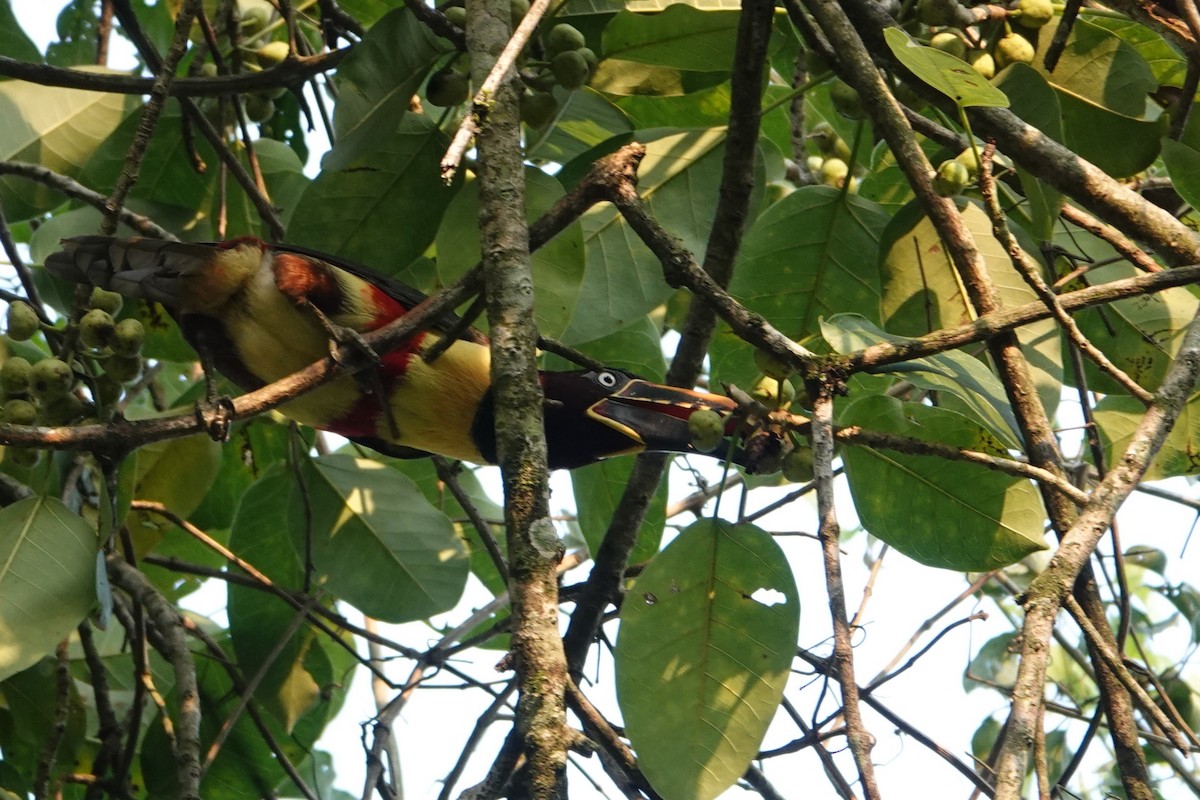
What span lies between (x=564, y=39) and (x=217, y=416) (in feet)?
2.95

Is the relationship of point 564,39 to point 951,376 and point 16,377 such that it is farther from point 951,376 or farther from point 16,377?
point 16,377

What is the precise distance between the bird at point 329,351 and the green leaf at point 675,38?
2.03ft

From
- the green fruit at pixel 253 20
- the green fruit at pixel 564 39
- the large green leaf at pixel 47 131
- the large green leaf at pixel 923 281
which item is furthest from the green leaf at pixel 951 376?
the green fruit at pixel 253 20

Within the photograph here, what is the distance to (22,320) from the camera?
2.35m

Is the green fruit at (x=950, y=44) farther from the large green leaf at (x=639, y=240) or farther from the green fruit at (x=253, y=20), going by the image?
the green fruit at (x=253, y=20)

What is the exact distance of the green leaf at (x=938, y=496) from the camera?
191cm

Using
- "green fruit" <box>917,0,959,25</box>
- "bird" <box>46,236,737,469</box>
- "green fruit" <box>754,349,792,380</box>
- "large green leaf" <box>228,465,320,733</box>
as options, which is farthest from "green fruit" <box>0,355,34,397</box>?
"green fruit" <box>917,0,959,25</box>

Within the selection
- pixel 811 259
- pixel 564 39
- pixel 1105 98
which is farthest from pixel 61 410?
pixel 1105 98

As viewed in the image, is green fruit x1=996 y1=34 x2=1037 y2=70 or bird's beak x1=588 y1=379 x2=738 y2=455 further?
bird's beak x1=588 y1=379 x2=738 y2=455

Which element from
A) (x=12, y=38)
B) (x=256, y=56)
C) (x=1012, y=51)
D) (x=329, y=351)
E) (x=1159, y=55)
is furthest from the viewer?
(x=256, y=56)

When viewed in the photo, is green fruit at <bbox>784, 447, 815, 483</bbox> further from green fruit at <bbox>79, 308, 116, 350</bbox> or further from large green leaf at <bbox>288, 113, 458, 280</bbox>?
green fruit at <bbox>79, 308, 116, 350</bbox>

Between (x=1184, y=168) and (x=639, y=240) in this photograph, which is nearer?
(x=1184, y=168)

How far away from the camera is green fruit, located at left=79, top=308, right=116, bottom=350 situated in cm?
220

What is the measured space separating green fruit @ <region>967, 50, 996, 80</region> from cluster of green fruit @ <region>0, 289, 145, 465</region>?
1.58 metres
